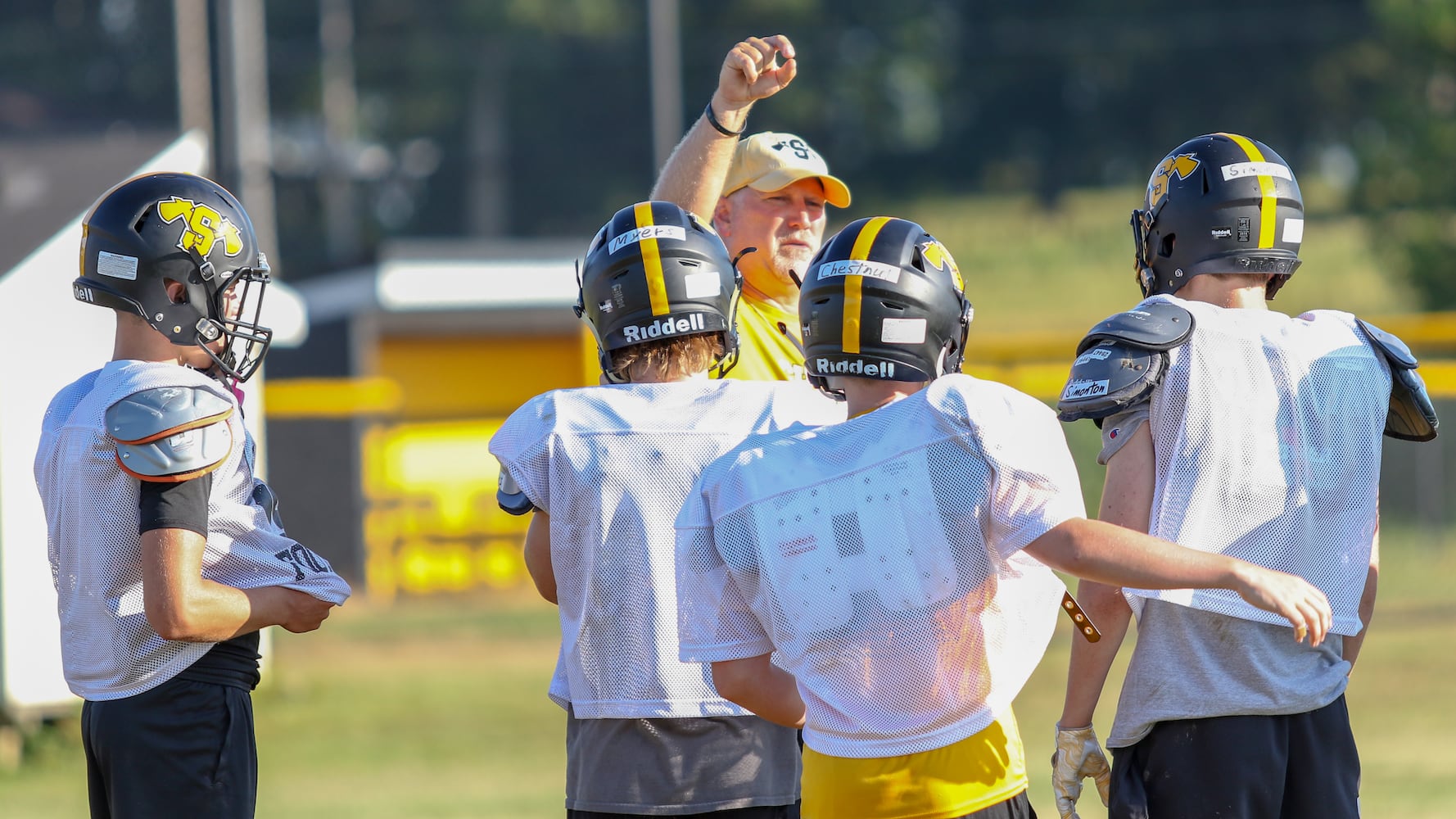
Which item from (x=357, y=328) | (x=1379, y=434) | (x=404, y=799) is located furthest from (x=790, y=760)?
(x=357, y=328)

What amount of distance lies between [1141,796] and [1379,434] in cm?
104

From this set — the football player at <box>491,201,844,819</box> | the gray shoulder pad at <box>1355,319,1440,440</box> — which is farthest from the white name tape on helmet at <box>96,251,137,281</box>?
the gray shoulder pad at <box>1355,319,1440,440</box>

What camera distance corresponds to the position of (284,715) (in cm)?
1141

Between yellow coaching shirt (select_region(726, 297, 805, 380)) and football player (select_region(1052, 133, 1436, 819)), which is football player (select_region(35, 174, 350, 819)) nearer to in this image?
yellow coaching shirt (select_region(726, 297, 805, 380))

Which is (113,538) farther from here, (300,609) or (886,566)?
(886,566)

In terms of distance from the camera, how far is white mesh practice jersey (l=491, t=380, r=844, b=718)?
381 centimetres

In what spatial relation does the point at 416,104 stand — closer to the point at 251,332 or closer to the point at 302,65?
the point at 302,65

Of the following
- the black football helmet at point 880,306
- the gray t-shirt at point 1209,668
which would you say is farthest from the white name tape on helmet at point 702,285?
the gray t-shirt at point 1209,668

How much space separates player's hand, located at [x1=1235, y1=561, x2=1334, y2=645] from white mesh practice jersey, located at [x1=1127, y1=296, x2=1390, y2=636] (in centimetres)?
56

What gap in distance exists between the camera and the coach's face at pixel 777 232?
533cm

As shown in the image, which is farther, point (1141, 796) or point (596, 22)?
point (596, 22)

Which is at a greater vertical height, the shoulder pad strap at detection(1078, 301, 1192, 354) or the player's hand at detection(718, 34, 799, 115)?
the player's hand at detection(718, 34, 799, 115)

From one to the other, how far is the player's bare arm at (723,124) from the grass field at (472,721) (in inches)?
171

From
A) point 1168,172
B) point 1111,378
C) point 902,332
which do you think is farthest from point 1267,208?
point 902,332
